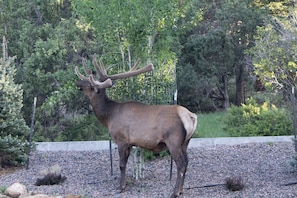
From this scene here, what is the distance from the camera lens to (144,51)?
34.0 ft

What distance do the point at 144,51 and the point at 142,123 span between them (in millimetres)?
1814

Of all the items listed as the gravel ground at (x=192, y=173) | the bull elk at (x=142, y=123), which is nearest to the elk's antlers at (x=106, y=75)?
the bull elk at (x=142, y=123)

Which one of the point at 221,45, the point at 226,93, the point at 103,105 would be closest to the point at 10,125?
the point at 103,105

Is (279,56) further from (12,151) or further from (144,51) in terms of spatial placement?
(12,151)

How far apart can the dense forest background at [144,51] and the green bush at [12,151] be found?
0.46m

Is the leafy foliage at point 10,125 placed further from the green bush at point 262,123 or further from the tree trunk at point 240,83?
the tree trunk at point 240,83

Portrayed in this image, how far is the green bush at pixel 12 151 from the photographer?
35.6ft

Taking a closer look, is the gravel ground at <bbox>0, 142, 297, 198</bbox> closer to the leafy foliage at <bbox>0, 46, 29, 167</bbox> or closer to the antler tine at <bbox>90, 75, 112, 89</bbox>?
the leafy foliage at <bbox>0, 46, 29, 167</bbox>

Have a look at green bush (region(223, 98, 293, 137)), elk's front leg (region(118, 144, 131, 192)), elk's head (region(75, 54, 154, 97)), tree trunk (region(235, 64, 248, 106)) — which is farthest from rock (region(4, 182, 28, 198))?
tree trunk (region(235, 64, 248, 106))

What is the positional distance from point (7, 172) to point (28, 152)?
1.77 ft

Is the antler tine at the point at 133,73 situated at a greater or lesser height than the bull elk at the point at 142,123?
greater

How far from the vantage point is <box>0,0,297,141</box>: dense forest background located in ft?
33.2

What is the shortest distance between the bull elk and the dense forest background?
0.73 metres

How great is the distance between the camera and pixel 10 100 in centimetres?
1126
